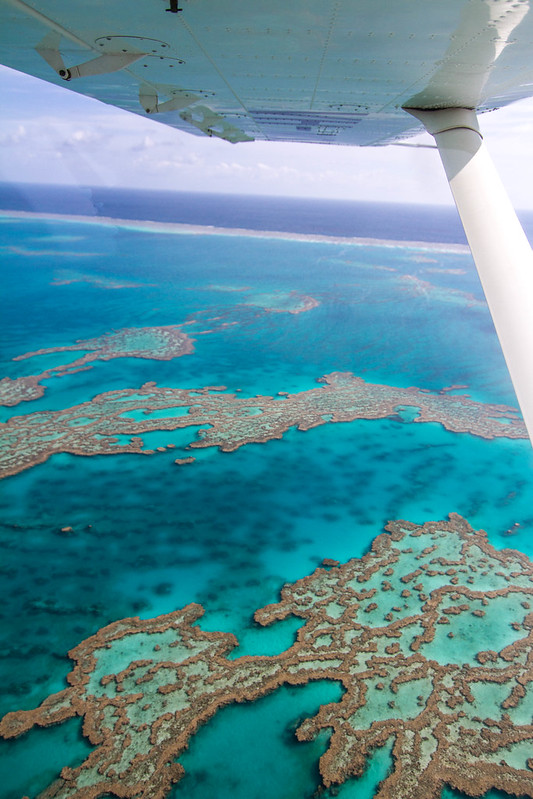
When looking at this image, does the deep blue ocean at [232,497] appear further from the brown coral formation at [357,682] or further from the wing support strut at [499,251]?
the wing support strut at [499,251]

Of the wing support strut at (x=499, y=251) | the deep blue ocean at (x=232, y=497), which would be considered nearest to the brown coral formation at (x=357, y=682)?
the deep blue ocean at (x=232, y=497)

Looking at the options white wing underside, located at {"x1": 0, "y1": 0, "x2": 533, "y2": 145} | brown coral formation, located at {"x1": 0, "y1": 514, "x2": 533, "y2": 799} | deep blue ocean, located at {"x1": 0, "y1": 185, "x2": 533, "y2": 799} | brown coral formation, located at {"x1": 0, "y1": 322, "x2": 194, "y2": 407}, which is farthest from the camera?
brown coral formation, located at {"x1": 0, "y1": 322, "x2": 194, "y2": 407}

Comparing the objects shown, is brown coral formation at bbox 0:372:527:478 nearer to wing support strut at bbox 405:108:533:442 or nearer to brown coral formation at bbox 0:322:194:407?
brown coral formation at bbox 0:322:194:407

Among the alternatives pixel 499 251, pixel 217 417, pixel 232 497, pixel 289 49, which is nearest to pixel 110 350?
pixel 217 417

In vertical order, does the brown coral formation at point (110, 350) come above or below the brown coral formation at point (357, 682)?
above

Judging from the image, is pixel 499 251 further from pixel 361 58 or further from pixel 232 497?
pixel 232 497

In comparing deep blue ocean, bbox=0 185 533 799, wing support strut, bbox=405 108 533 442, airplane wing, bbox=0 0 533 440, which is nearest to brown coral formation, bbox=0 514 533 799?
deep blue ocean, bbox=0 185 533 799
